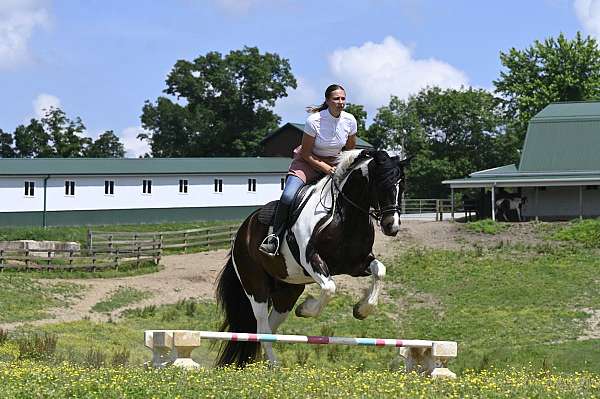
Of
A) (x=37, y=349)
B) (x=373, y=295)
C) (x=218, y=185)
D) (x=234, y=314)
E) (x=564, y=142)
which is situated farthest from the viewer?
(x=218, y=185)

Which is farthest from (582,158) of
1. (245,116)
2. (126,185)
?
(245,116)

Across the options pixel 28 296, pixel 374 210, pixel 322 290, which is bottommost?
pixel 28 296

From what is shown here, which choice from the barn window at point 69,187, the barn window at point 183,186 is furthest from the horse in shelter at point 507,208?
the barn window at point 69,187

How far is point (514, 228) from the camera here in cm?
4753

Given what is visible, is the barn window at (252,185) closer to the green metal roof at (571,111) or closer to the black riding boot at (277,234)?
the green metal roof at (571,111)

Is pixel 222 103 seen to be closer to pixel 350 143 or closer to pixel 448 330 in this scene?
pixel 448 330

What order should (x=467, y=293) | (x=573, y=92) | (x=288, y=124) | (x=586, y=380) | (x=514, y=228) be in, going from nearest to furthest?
(x=586, y=380), (x=467, y=293), (x=514, y=228), (x=288, y=124), (x=573, y=92)

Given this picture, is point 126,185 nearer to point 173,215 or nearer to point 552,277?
point 173,215

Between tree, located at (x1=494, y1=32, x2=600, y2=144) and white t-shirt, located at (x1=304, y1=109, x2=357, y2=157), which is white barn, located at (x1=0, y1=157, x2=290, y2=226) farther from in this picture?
white t-shirt, located at (x1=304, y1=109, x2=357, y2=157)

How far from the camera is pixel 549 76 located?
3457 inches

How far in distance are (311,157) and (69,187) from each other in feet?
161

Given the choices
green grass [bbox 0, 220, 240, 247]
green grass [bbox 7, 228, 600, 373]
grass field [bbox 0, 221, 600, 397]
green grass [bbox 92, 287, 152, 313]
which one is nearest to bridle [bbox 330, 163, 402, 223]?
grass field [bbox 0, 221, 600, 397]

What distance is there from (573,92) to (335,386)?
8304cm

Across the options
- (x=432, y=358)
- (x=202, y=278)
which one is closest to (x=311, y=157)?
(x=432, y=358)
